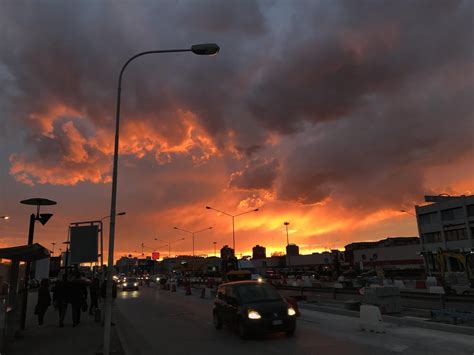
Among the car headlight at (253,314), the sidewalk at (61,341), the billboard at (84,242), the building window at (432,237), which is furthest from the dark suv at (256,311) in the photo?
the building window at (432,237)

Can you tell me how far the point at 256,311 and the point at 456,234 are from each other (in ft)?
245

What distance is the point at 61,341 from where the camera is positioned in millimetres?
12477

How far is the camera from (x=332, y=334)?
12.7 metres

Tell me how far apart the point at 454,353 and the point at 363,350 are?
2.06m

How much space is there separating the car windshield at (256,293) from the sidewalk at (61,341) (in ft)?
12.9

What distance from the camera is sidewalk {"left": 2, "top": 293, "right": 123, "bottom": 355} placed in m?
10.8

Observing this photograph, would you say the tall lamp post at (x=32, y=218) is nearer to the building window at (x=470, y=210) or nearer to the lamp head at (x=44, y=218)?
the lamp head at (x=44, y=218)

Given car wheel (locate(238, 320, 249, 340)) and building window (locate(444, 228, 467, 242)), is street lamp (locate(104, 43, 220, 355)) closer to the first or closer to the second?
car wheel (locate(238, 320, 249, 340))

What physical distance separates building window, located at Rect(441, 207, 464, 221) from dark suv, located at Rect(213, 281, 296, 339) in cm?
7234

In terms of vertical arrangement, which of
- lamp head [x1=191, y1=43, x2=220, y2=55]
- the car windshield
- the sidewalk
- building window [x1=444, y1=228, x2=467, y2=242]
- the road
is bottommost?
the road

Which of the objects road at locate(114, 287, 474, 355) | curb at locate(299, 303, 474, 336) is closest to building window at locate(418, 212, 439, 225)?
curb at locate(299, 303, 474, 336)

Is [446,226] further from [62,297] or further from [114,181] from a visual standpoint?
[114,181]

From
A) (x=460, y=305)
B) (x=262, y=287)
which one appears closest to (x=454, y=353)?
(x=262, y=287)

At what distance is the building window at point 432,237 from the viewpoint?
7922 cm
